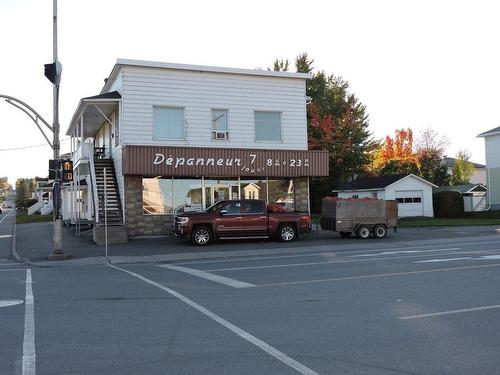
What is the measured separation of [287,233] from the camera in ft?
76.2

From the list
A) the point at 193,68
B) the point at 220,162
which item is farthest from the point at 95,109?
the point at 220,162

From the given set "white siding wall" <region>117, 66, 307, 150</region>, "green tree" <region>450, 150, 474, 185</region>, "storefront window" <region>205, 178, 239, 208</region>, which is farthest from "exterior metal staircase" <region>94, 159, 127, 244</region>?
"green tree" <region>450, 150, 474, 185</region>

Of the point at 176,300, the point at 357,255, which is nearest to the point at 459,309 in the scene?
the point at 176,300

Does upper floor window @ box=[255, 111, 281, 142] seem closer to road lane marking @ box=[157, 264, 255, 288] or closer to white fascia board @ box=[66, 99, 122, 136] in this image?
white fascia board @ box=[66, 99, 122, 136]

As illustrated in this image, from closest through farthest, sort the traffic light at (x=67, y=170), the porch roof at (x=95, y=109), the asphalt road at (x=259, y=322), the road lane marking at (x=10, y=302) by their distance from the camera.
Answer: the asphalt road at (x=259, y=322) → the road lane marking at (x=10, y=302) → the traffic light at (x=67, y=170) → the porch roof at (x=95, y=109)

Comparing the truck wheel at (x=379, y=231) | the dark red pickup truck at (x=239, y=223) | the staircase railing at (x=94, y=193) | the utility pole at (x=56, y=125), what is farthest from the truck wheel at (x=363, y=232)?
the utility pole at (x=56, y=125)

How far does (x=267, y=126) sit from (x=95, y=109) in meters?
8.45

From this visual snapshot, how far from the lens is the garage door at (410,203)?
4344cm

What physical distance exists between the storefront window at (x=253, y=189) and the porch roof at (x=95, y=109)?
23.6 ft

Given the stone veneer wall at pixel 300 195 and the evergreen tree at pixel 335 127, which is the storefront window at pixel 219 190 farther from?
the evergreen tree at pixel 335 127

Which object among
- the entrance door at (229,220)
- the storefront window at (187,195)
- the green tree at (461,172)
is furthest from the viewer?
the green tree at (461,172)

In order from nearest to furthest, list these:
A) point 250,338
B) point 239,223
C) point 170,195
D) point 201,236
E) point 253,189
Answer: point 250,338, point 201,236, point 239,223, point 170,195, point 253,189

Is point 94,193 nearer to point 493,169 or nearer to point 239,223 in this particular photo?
point 239,223

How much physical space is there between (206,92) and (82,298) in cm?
1727
